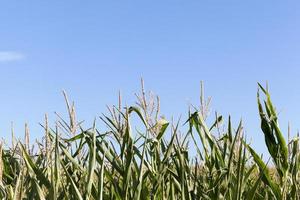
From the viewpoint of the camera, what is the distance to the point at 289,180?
2416 mm

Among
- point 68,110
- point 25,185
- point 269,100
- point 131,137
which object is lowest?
point 25,185

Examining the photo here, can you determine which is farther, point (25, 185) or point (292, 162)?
point (292, 162)

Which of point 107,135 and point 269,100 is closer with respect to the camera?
point 107,135

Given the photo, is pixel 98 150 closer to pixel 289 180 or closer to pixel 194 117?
pixel 194 117

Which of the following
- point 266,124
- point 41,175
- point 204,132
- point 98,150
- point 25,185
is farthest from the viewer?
point 266,124

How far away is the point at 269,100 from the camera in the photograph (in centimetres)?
259

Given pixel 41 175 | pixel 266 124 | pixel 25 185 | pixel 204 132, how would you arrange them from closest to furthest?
pixel 41 175
pixel 25 185
pixel 204 132
pixel 266 124

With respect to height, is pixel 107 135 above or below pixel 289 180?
above

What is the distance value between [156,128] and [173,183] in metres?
0.33

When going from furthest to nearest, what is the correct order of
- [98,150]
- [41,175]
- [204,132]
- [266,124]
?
[266,124]
[204,132]
[98,150]
[41,175]

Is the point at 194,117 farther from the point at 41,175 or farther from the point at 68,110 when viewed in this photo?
the point at 41,175

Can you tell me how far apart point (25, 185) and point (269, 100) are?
1.32 meters

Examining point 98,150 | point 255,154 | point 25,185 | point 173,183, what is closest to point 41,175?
point 25,185

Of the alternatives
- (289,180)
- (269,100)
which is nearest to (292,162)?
(289,180)
